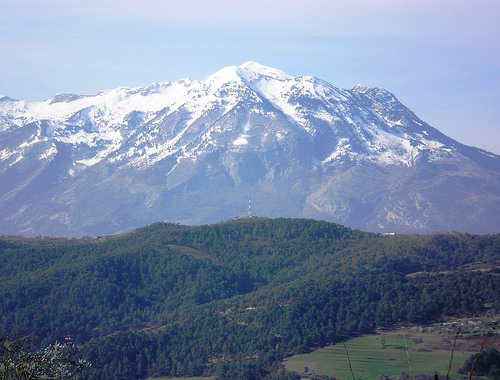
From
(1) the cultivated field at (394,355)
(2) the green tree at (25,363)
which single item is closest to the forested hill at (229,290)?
(1) the cultivated field at (394,355)

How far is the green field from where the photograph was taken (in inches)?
2169

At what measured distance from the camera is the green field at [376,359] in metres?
55.1

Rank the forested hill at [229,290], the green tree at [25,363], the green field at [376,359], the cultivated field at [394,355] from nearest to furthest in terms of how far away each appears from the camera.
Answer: the green tree at [25,363] < the green field at [376,359] < the cultivated field at [394,355] < the forested hill at [229,290]

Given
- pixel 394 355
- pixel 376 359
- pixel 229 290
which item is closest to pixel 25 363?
pixel 376 359

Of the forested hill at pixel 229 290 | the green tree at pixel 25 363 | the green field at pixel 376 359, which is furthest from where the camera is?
the forested hill at pixel 229 290

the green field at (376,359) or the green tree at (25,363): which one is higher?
the green tree at (25,363)

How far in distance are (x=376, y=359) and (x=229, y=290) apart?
122 ft

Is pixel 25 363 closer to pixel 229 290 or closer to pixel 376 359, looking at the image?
pixel 376 359

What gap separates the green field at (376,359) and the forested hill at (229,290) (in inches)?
98.0

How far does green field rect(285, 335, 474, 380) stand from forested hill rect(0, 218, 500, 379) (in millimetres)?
2488

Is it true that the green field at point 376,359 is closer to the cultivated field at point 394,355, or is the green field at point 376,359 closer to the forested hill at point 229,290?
the cultivated field at point 394,355

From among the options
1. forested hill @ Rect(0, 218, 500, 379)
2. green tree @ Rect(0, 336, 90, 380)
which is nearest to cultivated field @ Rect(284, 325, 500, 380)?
forested hill @ Rect(0, 218, 500, 379)

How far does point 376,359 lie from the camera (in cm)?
5869

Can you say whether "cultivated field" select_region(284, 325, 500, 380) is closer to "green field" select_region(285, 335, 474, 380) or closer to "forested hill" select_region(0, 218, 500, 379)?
"green field" select_region(285, 335, 474, 380)
